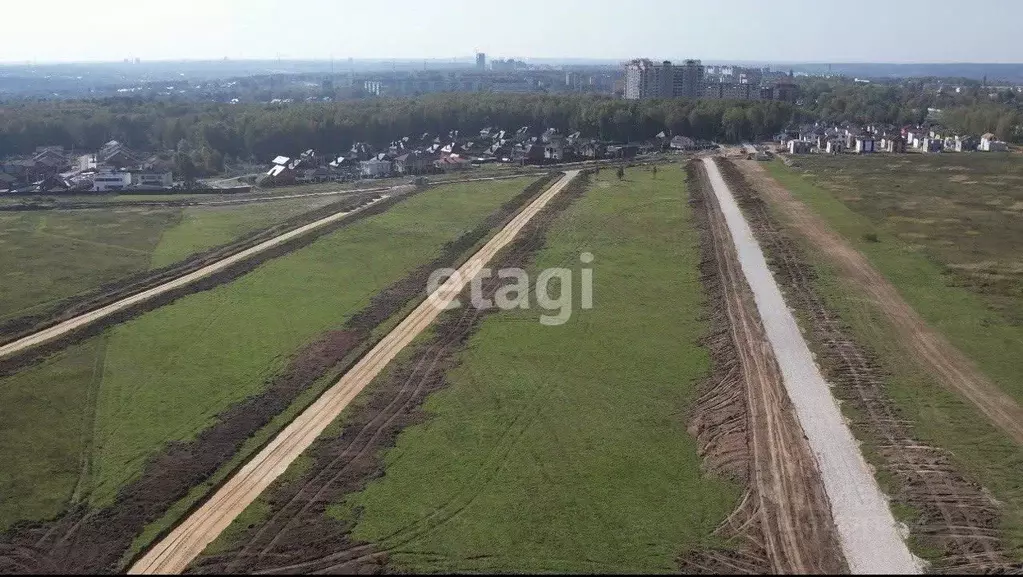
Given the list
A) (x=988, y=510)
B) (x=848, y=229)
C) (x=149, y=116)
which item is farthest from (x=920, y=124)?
(x=988, y=510)

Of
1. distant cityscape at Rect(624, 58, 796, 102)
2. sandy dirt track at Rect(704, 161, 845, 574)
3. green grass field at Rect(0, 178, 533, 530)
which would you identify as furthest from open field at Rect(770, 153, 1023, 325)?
distant cityscape at Rect(624, 58, 796, 102)

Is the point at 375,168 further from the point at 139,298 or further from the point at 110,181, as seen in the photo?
the point at 139,298

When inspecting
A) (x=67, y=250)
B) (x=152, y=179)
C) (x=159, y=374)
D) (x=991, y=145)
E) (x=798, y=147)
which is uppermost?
(x=991, y=145)

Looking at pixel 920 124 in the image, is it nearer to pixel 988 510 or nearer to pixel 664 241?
pixel 664 241

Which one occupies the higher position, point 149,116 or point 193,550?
point 149,116

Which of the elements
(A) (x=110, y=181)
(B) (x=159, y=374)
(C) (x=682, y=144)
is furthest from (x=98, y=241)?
(C) (x=682, y=144)

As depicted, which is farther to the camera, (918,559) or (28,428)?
(28,428)
